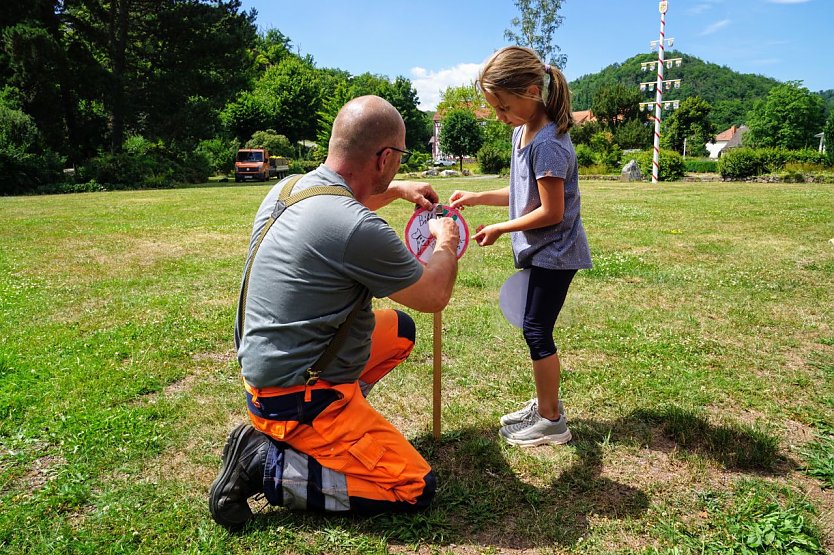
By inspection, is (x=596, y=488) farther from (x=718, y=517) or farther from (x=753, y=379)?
(x=753, y=379)

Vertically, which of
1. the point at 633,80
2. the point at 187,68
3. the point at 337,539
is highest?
the point at 633,80

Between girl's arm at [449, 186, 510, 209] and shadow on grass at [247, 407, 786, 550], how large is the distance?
1324mm

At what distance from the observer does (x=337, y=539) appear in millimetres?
2330

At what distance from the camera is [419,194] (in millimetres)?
3070

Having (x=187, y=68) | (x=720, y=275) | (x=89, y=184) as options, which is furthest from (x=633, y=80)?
(x=720, y=275)

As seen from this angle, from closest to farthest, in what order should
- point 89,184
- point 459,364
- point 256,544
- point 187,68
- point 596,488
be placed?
point 256,544 < point 596,488 < point 459,364 < point 89,184 < point 187,68

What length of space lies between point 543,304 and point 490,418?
0.89m

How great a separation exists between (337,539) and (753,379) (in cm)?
307

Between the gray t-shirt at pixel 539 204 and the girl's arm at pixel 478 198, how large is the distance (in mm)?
295

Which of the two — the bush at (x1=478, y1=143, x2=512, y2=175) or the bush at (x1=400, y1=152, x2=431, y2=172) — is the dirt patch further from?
the bush at (x1=400, y1=152, x2=431, y2=172)

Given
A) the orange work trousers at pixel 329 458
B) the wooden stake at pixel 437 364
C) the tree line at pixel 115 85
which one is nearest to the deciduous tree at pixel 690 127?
the tree line at pixel 115 85

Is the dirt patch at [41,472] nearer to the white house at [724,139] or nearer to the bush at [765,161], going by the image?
the bush at [765,161]

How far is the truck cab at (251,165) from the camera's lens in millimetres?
34500

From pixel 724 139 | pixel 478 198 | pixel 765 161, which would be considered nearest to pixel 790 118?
pixel 724 139
